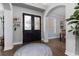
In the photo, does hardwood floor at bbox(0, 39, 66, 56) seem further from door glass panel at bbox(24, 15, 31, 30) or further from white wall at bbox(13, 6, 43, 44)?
door glass panel at bbox(24, 15, 31, 30)

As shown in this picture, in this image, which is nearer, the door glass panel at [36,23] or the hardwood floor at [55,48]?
the hardwood floor at [55,48]

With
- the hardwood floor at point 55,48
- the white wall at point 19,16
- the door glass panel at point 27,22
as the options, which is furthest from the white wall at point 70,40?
the door glass panel at point 27,22

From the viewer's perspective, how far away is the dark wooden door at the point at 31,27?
2.34m

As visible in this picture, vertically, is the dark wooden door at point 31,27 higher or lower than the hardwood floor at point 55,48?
higher

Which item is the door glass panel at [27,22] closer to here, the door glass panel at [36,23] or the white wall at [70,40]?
the door glass panel at [36,23]

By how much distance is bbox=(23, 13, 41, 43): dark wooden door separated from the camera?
234 centimetres

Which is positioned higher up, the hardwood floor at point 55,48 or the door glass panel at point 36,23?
the door glass panel at point 36,23

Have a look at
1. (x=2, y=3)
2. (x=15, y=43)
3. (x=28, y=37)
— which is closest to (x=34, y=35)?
(x=28, y=37)

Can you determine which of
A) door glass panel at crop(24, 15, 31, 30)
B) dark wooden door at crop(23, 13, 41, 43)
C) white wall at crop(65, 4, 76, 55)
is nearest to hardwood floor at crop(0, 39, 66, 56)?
white wall at crop(65, 4, 76, 55)

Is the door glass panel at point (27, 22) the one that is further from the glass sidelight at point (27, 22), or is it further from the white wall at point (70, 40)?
the white wall at point (70, 40)

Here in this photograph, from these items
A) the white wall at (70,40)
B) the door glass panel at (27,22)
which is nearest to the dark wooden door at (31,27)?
the door glass panel at (27,22)

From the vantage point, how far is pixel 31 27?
2387 millimetres

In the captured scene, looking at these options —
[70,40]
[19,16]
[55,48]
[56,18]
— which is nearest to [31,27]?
[19,16]

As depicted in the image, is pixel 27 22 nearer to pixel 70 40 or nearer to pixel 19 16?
pixel 19 16
